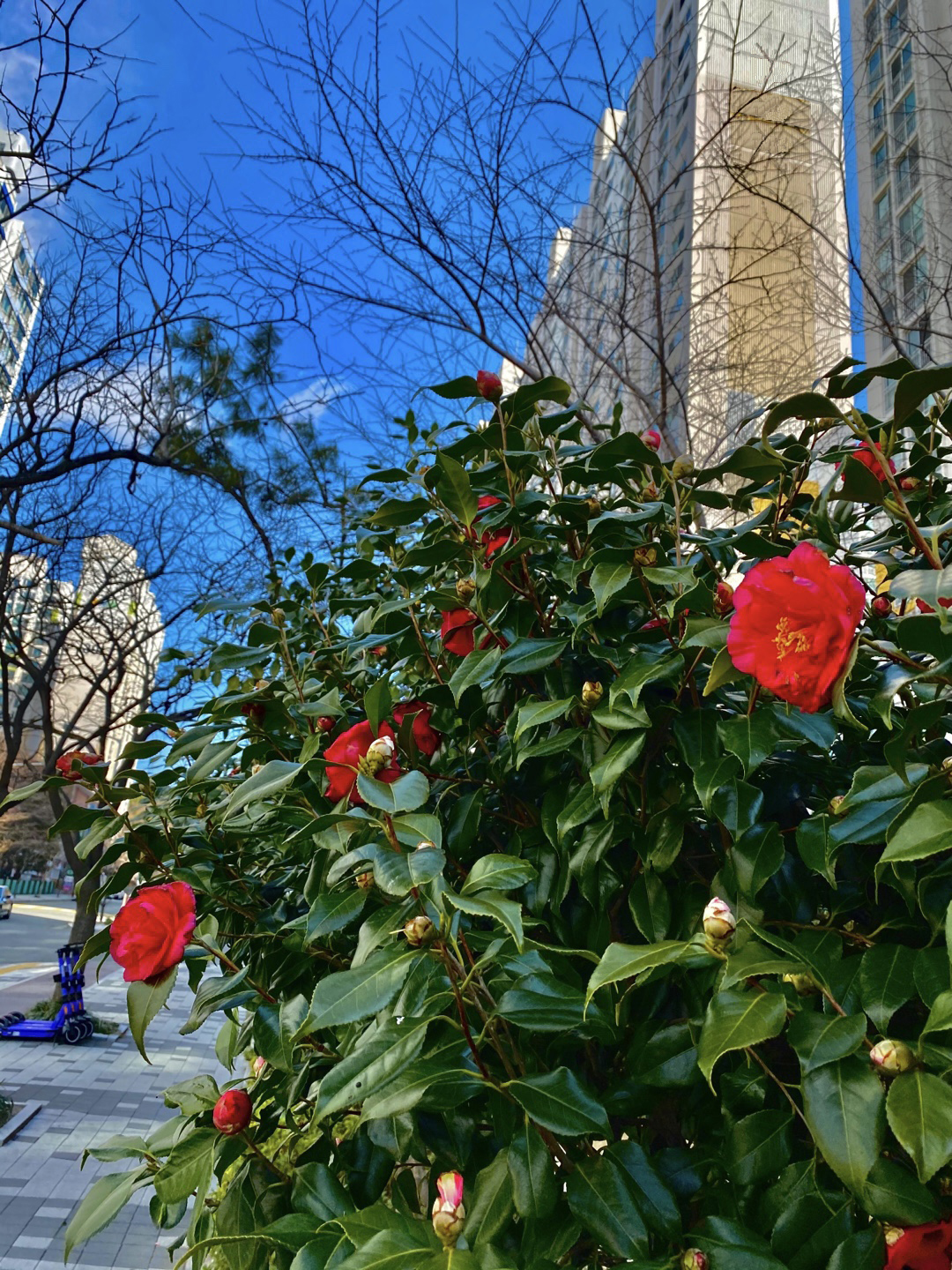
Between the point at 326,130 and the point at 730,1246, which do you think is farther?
the point at 326,130

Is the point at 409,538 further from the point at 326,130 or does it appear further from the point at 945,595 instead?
the point at 326,130

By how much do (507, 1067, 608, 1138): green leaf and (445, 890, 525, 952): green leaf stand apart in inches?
5.2

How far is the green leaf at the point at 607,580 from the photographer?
2.72 ft

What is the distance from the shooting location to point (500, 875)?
2.34 feet

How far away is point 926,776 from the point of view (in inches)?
25.8

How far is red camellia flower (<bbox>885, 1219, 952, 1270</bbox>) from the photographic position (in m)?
0.58

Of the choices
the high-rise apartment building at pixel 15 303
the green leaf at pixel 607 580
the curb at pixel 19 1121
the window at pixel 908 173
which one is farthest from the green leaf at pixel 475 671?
the curb at pixel 19 1121

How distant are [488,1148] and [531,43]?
2977 mm

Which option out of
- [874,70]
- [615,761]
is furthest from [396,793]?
[874,70]

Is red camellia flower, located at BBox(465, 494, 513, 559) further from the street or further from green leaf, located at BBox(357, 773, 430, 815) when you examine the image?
the street

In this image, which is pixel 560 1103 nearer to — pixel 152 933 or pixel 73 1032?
pixel 152 933

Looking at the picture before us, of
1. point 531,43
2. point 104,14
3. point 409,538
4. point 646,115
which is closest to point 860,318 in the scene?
point 646,115

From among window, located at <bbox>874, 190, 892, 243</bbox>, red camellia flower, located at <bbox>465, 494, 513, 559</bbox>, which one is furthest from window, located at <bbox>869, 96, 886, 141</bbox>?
red camellia flower, located at <bbox>465, 494, 513, 559</bbox>

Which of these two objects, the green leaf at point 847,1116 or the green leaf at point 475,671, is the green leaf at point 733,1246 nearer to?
the green leaf at point 847,1116
